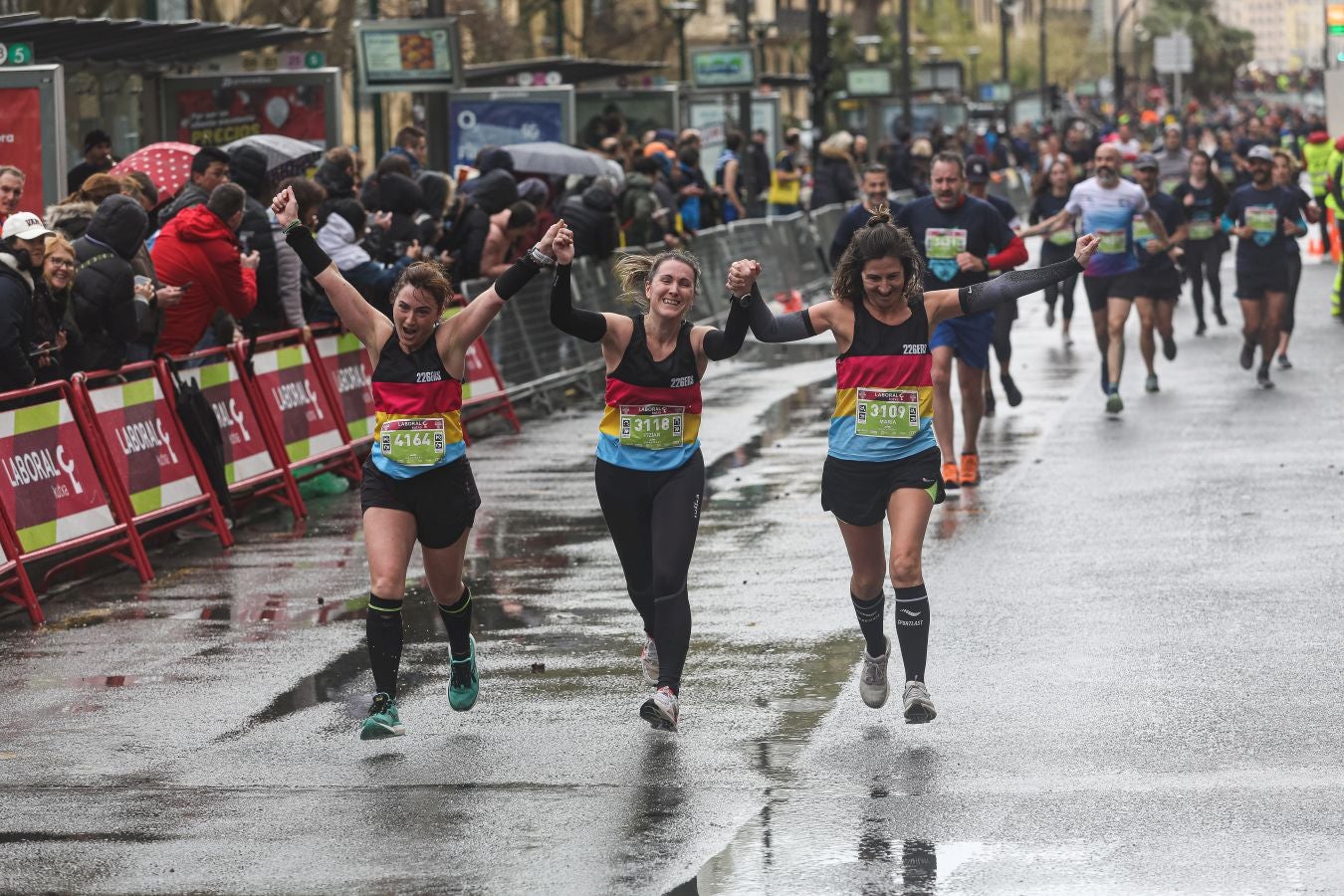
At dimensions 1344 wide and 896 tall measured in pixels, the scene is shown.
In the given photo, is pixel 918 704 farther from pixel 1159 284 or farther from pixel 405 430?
pixel 1159 284

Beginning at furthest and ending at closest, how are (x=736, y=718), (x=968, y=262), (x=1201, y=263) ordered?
(x=1201, y=263) < (x=968, y=262) < (x=736, y=718)

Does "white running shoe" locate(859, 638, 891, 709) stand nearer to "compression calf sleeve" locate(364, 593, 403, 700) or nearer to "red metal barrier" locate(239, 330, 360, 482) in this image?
"compression calf sleeve" locate(364, 593, 403, 700)

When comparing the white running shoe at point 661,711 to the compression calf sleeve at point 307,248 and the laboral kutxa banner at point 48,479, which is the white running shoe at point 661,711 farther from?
the laboral kutxa banner at point 48,479

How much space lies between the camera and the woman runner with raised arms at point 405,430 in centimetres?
810

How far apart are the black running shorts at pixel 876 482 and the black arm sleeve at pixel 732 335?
2.01 ft

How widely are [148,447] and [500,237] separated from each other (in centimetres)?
554

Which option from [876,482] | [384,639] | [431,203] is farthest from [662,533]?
[431,203]

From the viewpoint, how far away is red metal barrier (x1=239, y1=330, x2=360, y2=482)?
1375cm

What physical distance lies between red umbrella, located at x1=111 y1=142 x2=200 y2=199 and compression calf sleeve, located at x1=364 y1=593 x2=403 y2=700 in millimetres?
8075

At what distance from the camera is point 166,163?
15.7 m

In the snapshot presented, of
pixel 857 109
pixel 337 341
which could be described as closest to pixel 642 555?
pixel 337 341

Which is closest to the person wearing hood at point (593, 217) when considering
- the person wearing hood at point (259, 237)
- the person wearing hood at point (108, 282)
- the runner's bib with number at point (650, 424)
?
the person wearing hood at point (259, 237)

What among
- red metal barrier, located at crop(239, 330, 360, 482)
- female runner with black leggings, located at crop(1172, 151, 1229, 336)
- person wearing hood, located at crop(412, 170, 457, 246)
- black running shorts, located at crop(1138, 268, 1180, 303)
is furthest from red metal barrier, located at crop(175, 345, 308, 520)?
female runner with black leggings, located at crop(1172, 151, 1229, 336)

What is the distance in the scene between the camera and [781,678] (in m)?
8.90
